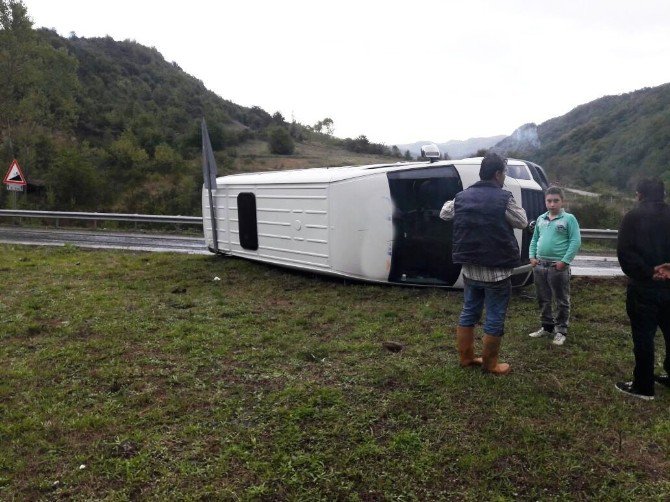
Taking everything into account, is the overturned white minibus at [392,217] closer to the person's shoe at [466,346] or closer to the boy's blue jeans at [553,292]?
the boy's blue jeans at [553,292]

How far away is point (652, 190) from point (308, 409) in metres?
3.07

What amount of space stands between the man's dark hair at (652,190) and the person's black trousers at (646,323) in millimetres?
688

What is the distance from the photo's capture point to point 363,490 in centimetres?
282

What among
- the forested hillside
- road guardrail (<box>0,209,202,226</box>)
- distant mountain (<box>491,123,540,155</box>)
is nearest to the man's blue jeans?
road guardrail (<box>0,209,202,226</box>)

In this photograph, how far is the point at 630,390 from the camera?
156 inches

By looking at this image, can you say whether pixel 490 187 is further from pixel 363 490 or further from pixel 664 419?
pixel 363 490

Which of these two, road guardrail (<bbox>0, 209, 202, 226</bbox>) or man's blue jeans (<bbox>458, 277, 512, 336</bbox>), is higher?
road guardrail (<bbox>0, 209, 202, 226</bbox>)

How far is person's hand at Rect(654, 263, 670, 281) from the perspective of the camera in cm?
372

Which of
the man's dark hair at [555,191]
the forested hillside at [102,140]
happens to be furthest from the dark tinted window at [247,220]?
the forested hillside at [102,140]

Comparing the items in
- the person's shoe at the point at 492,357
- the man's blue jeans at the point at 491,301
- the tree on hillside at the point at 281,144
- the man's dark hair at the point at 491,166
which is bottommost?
the person's shoe at the point at 492,357

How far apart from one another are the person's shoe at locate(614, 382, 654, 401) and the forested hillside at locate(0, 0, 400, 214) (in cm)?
2309

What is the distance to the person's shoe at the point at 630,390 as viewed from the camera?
153 inches

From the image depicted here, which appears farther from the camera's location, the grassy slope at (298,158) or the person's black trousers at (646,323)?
the grassy slope at (298,158)

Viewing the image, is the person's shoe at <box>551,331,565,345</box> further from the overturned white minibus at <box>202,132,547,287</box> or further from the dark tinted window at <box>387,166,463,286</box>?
the dark tinted window at <box>387,166,463,286</box>
